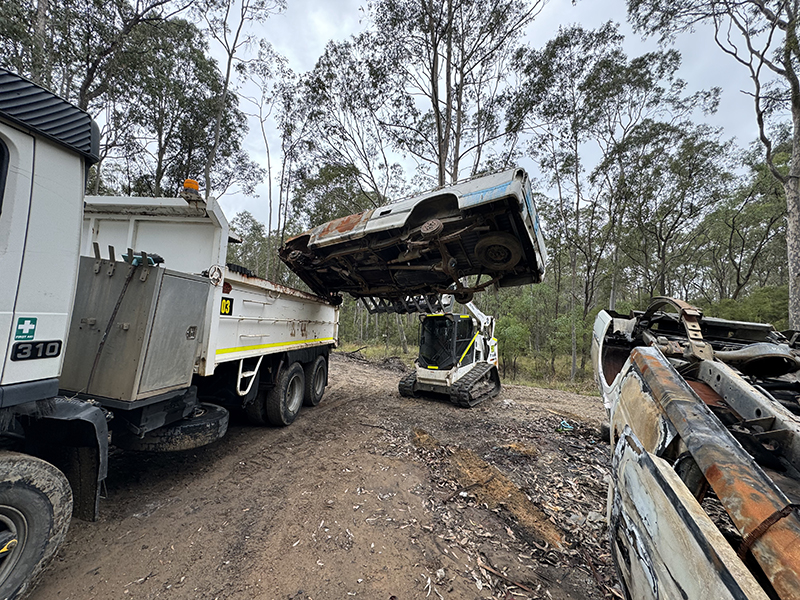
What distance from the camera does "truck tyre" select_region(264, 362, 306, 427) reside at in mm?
4570

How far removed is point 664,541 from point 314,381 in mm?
5411

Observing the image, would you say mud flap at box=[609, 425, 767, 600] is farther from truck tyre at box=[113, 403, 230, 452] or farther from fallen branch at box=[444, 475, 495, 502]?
truck tyre at box=[113, 403, 230, 452]

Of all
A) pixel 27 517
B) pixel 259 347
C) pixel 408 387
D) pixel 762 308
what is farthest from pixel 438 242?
pixel 762 308

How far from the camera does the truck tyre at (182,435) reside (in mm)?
2742

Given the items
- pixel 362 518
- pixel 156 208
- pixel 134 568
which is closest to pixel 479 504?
pixel 362 518

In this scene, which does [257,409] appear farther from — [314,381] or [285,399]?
[314,381]

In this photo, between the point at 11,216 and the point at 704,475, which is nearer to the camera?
the point at 704,475

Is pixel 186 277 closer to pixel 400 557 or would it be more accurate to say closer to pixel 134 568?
pixel 134 568

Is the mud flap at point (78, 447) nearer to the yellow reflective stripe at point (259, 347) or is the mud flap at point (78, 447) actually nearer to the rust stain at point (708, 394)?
the yellow reflective stripe at point (259, 347)

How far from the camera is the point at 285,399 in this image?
186 inches

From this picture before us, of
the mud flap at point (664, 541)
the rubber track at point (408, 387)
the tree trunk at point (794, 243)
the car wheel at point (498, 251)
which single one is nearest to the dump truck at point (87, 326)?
the car wheel at point (498, 251)

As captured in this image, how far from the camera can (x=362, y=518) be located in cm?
268

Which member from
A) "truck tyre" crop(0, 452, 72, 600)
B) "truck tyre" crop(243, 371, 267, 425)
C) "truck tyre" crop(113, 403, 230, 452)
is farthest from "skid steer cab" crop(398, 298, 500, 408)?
"truck tyre" crop(0, 452, 72, 600)

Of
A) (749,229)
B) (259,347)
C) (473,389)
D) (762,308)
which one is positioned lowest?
(473,389)
